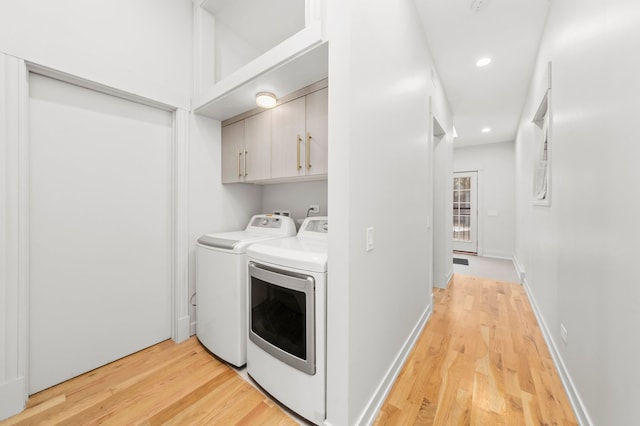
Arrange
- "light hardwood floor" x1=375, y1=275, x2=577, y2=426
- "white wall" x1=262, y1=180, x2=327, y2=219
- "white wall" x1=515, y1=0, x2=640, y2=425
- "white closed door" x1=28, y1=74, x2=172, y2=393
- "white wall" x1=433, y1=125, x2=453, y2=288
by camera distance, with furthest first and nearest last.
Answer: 1. "white wall" x1=433, y1=125, x2=453, y2=288
2. "white wall" x1=262, y1=180, x2=327, y2=219
3. "white closed door" x1=28, y1=74, x2=172, y2=393
4. "light hardwood floor" x1=375, y1=275, x2=577, y2=426
5. "white wall" x1=515, y1=0, x2=640, y2=425

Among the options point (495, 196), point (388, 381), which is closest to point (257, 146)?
point (388, 381)

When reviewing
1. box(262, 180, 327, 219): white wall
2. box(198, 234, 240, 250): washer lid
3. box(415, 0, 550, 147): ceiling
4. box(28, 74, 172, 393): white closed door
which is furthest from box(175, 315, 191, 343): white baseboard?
box(415, 0, 550, 147): ceiling

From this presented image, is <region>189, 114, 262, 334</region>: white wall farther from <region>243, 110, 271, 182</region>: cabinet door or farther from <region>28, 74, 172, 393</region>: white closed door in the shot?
<region>243, 110, 271, 182</region>: cabinet door

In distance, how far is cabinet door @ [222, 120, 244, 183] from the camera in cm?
221

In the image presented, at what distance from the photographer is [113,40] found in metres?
1.69

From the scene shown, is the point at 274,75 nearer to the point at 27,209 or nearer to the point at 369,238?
the point at 369,238

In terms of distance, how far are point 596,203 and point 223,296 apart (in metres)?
2.19

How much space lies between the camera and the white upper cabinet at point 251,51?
1.36 m

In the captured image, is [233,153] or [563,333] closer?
[563,333]

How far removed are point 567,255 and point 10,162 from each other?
336 cm

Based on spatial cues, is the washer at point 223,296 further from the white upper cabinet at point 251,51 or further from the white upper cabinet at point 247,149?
the white upper cabinet at point 251,51

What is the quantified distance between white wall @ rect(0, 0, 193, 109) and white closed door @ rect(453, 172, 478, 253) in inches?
243

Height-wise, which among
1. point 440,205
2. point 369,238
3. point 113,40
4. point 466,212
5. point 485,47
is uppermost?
point 485,47

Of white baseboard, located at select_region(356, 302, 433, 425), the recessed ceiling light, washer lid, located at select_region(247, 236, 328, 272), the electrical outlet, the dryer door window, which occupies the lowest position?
white baseboard, located at select_region(356, 302, 433, 425)
